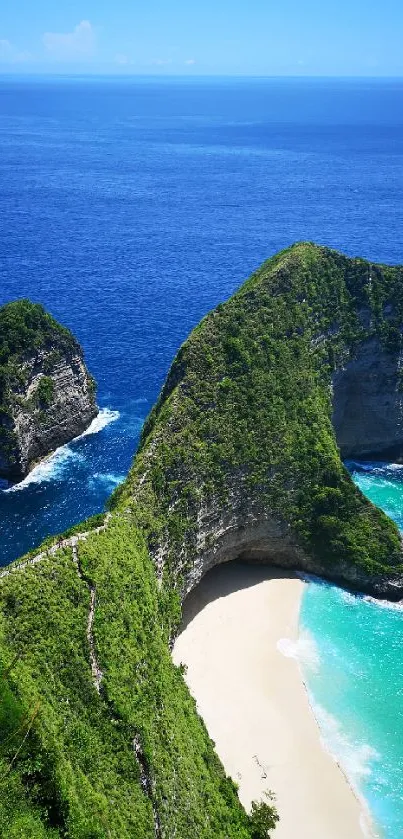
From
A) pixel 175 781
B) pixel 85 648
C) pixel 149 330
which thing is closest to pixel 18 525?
pixel 85 648

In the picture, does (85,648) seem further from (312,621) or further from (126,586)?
(312,621)

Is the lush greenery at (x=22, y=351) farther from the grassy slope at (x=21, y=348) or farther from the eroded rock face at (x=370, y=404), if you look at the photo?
the eroded rock face at (x=370, y=404)

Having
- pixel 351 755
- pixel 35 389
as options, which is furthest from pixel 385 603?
pixel 35 389

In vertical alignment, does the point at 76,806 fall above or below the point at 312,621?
below

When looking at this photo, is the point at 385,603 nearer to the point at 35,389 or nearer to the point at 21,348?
the point at 35,389

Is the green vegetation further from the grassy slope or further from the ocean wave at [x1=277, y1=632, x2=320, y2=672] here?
the ocean wave at [x1=277, y1=632, x2=320, y2=672]

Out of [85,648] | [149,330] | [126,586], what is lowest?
[85,648]
